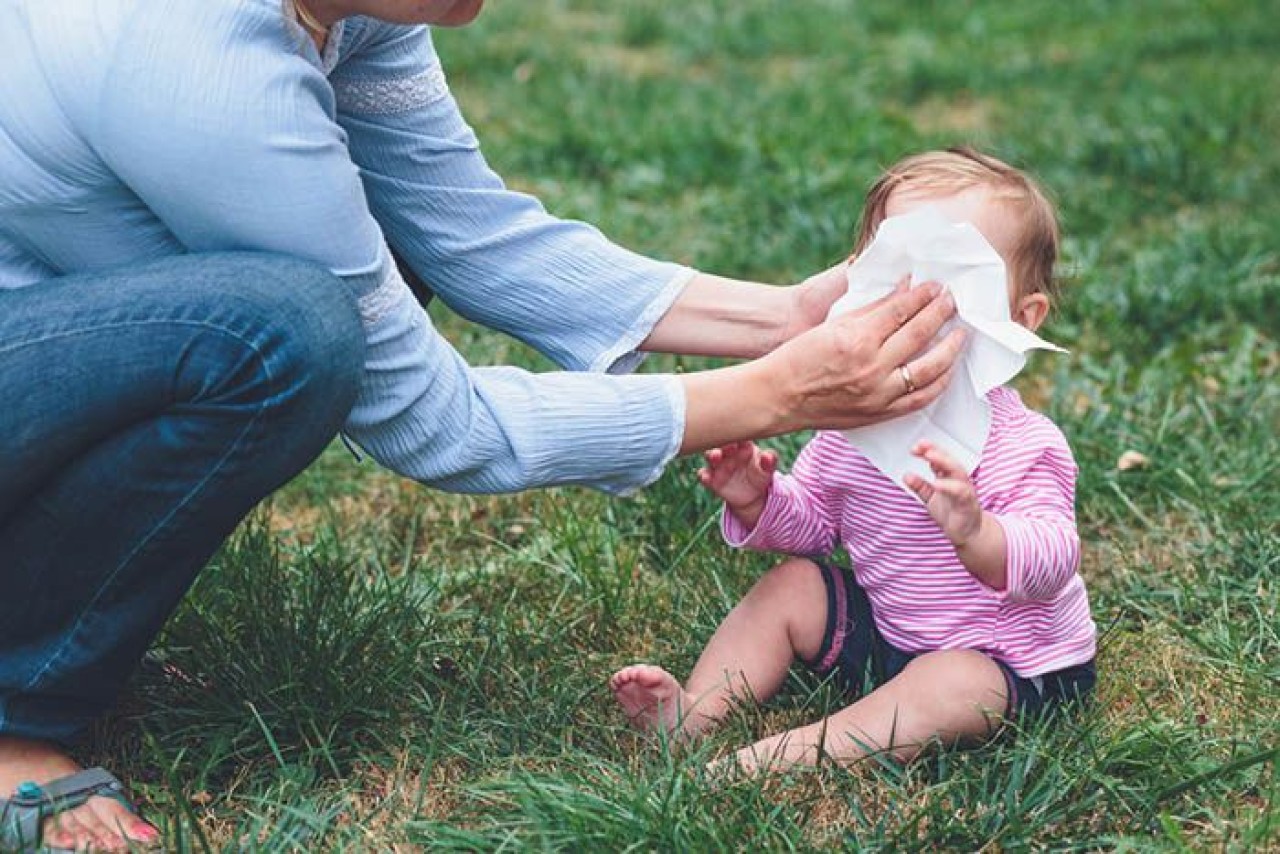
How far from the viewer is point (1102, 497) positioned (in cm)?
294

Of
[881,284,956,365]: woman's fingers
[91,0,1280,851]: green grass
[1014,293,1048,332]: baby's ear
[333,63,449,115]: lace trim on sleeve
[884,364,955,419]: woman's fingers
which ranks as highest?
[333,63,449,115]: lace trim on sleeve

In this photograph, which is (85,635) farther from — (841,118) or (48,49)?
(841,118)

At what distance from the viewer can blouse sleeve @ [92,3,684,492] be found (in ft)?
6.03

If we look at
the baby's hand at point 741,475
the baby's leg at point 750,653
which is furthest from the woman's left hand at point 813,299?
the baby's leg at point 750,653

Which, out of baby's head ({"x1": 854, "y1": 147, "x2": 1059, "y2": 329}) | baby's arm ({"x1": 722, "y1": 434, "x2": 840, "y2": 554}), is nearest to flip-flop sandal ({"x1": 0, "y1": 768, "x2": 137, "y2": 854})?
baby's arm ({"x1": 722, "y1": 434, "x2": 840, "y2": 554})

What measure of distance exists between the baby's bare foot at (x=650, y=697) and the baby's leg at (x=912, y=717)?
12 centimetres

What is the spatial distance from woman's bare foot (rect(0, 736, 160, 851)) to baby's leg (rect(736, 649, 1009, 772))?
75 centimetres

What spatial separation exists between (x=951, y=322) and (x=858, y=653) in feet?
1.63

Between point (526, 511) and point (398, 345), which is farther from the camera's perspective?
point (526, 511)

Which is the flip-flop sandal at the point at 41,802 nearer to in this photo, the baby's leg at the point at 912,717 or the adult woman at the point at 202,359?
the adult woman at the point at 202,359

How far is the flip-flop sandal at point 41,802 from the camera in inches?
79.0

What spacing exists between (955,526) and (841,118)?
3.34 metres

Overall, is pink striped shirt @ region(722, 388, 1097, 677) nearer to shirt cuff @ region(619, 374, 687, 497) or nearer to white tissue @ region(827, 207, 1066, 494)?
white tissue @ region(827, 207, 1066, 494)

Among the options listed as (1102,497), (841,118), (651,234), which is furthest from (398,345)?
(841,118)
